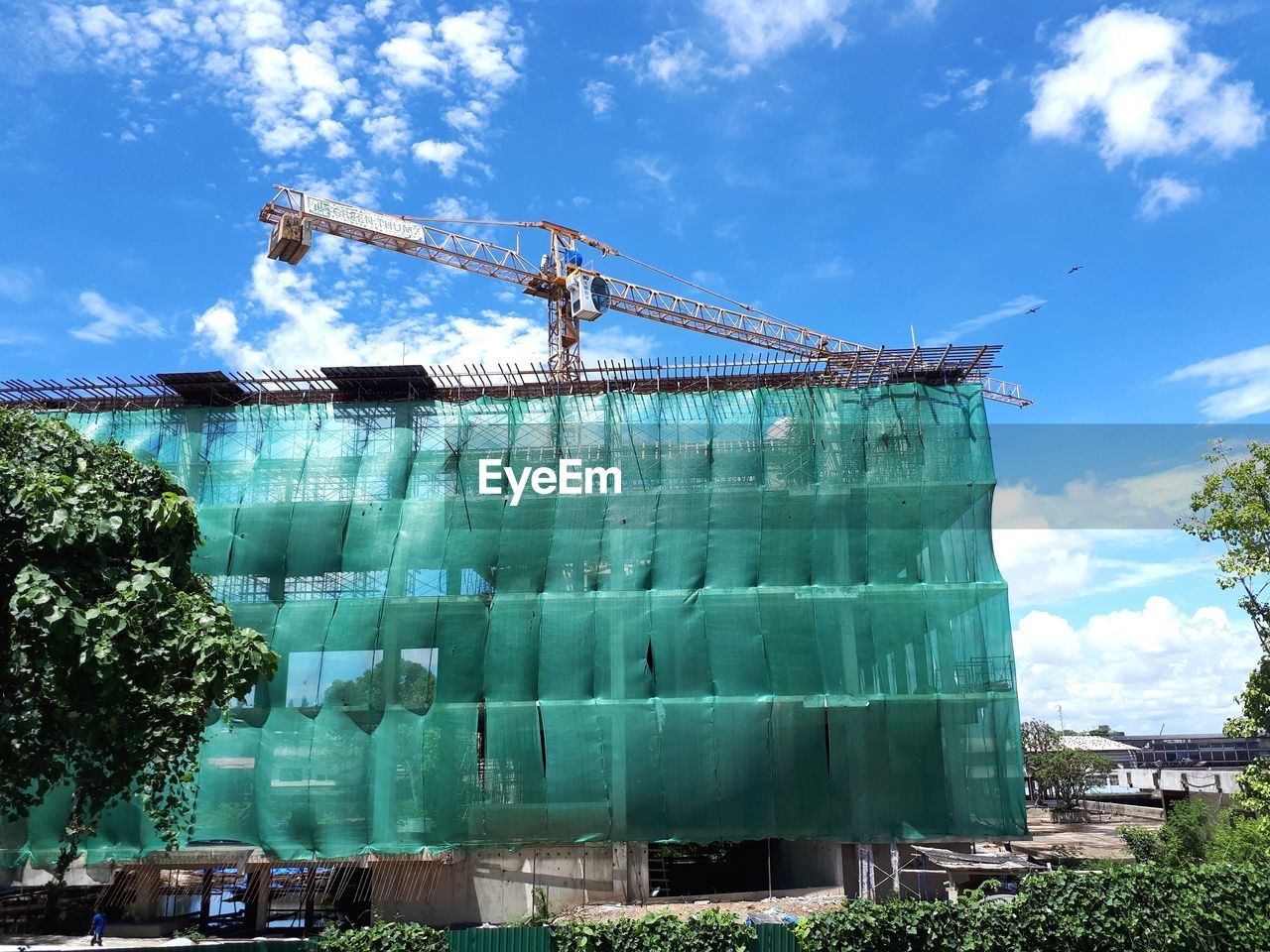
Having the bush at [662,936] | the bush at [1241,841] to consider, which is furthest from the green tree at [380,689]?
the bush at [1241,841]

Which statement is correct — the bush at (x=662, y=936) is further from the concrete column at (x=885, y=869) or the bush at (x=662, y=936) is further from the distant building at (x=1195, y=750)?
the distant building at (x=1195, y=750)

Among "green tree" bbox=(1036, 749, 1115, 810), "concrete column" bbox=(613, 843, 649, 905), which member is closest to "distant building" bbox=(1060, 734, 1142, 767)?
"green tree" bbox=(1036, 749, 1115, 810)

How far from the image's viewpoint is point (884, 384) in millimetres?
25938

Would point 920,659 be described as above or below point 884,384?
below

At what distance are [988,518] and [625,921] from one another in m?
15.6

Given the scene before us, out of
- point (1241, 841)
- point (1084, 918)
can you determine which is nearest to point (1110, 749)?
point (1241, 841)

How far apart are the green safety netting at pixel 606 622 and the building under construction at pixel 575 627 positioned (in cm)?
7

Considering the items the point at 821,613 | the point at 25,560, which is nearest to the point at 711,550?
the point at 821,613

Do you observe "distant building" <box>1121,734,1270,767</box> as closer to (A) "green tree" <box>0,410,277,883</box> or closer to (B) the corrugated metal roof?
(B) the corrugated metal roof

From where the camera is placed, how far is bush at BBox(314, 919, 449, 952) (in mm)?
13148

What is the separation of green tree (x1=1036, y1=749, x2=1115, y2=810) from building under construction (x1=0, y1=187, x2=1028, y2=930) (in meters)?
38.7

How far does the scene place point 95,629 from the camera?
1095 centimetres

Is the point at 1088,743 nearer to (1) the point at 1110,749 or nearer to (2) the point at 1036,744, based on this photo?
(1) the point at 1110,749

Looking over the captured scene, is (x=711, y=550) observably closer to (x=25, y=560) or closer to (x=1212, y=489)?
(x=1212, y=489)
